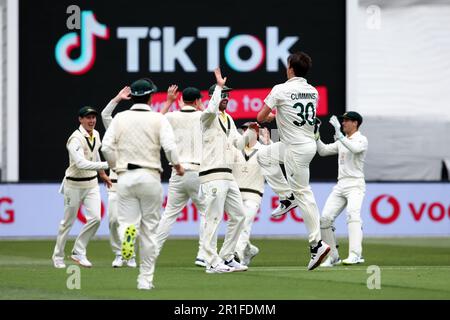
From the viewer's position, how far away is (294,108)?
49.8 feet

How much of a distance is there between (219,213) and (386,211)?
10.9m

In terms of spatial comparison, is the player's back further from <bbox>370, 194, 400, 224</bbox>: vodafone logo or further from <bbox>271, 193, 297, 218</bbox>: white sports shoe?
<bbox>370, 194, 400, 224</bbox>: vodafone logo

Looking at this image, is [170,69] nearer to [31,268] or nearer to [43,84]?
[43,84]

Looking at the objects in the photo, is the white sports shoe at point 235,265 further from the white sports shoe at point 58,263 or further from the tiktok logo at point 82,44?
the tiktok logo at point 82,44

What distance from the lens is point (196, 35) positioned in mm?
25625

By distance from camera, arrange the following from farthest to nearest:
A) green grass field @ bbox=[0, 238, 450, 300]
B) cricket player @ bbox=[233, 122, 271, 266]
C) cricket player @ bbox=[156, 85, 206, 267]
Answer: cricket player @ bbox=[233, 122, 271, 266], cricket player @ bbox=[156, 85, 206, 267], green grass field @ bbox=[0, 238, 450, 300]

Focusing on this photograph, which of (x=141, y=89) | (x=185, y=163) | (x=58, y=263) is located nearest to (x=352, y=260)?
(x=185, y=163)

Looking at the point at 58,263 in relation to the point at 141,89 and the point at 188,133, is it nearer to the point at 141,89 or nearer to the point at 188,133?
the point at 188,133

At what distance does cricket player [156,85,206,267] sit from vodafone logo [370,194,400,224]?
943 cm

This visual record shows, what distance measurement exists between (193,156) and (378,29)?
12.3 m

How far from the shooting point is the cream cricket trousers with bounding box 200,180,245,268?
1582cm

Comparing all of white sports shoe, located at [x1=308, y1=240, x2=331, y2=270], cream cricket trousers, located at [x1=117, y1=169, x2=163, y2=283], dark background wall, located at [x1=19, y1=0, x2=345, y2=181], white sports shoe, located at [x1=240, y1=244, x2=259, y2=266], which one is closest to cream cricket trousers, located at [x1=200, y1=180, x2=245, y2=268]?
white sports shoe, located at [x1=308, y1=240, x2=331, y2=270]

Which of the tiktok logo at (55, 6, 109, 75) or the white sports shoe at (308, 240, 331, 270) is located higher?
the tiktok logo at (55, 6, 109, 75)
